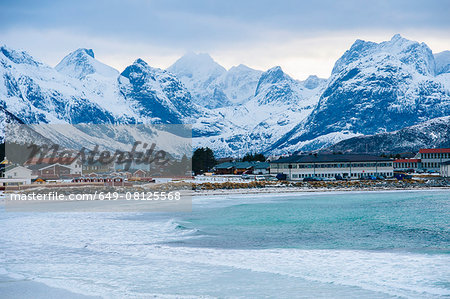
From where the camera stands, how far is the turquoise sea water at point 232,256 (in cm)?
1978

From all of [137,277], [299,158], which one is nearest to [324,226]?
[137,277]

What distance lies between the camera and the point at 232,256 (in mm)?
25609

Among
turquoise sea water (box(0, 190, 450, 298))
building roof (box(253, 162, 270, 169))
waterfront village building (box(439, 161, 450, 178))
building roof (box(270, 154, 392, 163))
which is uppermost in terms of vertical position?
building roof (box(270, 154, 392, 163))

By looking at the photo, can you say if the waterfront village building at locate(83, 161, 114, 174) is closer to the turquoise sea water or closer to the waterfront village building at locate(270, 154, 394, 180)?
the waterfront village building at locate(270, 154, 394, 180)

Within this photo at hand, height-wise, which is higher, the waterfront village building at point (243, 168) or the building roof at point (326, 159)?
the building roof at point (326, 159)

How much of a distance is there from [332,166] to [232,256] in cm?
10153

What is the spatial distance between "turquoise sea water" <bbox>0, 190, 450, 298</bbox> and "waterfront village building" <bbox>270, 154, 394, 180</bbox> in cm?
7895

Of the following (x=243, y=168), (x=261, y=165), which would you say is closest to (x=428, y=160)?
(x=261, y=165)

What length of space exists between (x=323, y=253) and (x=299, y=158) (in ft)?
328

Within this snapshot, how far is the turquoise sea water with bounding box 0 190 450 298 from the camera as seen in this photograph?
64.9ft

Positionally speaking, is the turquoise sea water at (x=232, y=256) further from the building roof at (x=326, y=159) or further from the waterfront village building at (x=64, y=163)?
the waterfront village building at (x=64, y=163)

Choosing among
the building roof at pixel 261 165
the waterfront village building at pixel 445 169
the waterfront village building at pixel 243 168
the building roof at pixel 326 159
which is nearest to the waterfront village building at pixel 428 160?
the waterfront village building at pixel 445 169

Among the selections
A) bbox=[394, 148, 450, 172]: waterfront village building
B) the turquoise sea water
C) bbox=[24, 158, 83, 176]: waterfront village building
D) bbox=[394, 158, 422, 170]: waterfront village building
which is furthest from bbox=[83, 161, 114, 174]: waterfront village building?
the turquoise sea water

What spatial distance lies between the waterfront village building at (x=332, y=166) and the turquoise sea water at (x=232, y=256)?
78.9 meters
